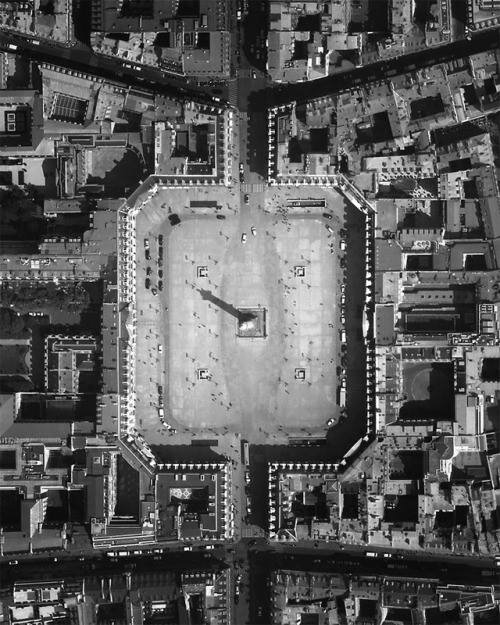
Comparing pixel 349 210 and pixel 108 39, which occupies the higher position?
pixel 108 39

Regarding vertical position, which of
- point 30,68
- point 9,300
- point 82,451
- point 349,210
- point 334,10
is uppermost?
point 334,10

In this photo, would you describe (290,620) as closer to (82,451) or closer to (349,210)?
(82,451)

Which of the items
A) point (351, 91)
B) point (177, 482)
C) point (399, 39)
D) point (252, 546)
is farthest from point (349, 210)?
point (252, 546)

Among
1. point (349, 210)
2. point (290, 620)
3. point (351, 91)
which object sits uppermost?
point (351, 91)

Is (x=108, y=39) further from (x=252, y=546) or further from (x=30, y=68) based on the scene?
(x=252, y=546)

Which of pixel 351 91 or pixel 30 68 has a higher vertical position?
pixel 30 68

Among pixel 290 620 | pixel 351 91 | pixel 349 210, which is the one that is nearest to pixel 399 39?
pixel 351 91
